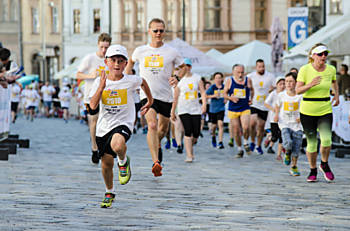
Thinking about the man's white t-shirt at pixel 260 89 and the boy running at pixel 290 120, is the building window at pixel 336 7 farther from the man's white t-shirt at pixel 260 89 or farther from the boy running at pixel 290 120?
the boy running at pixel 290 120

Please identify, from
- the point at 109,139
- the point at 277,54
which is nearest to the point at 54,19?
the point at 277,54

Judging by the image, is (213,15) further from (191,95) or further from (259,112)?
(191,95)

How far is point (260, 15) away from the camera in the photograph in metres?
49.8

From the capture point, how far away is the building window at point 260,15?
163 feet

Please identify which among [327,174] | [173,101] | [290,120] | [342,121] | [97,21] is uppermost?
[97,21]

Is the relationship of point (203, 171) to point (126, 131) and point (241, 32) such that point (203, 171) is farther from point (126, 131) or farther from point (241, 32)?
point (241, 32)

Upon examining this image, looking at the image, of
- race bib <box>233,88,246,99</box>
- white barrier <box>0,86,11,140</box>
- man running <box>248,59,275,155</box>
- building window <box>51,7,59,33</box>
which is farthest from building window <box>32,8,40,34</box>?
race bib <box>233,88,246,99</box>

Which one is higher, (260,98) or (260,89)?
(260,89)

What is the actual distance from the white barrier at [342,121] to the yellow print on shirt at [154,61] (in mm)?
5911

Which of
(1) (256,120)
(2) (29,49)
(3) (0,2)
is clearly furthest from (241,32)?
(1) (256,120)

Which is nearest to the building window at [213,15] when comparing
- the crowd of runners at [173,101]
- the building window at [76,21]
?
the building window at [76,21]

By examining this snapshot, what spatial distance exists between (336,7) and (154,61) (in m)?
24.7

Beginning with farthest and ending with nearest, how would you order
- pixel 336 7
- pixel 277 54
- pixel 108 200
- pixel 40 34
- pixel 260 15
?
pixel 40 34 → pixel 260 15 → pixel 336 7 → pixel 277 54 → pixel 108 200

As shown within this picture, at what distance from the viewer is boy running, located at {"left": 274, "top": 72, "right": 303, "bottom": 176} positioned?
11.8 meters
